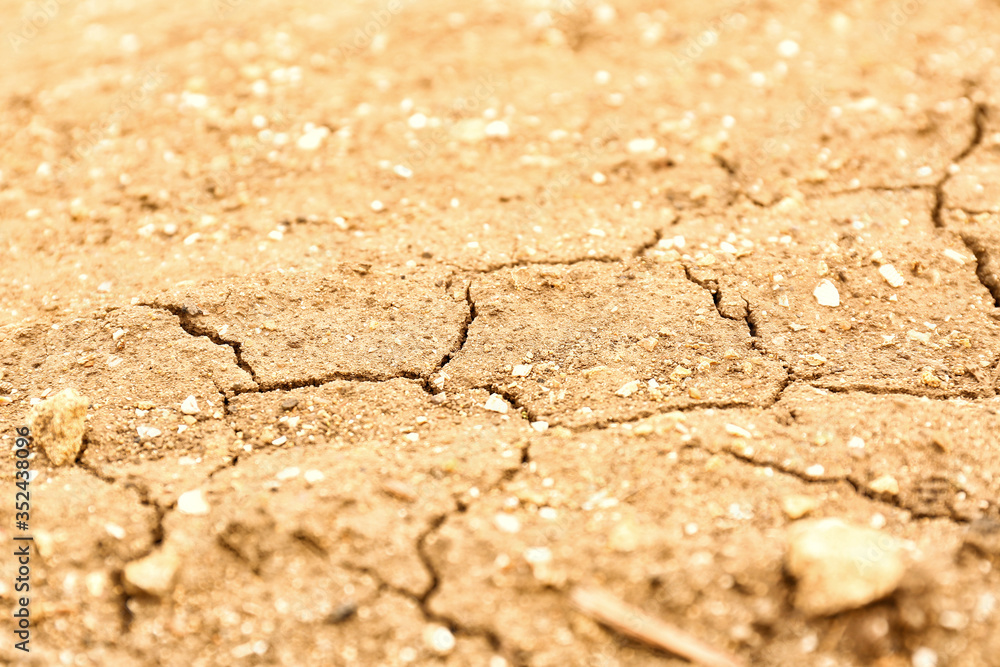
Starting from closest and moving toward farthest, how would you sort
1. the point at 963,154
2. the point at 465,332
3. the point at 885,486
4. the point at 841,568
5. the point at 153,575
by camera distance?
the point at 841,568 < the point at 153,575 < the point at 885,486 < the point at 465,332 < the point at 963,154

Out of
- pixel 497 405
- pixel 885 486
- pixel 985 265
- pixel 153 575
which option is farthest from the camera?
pixel 985 265

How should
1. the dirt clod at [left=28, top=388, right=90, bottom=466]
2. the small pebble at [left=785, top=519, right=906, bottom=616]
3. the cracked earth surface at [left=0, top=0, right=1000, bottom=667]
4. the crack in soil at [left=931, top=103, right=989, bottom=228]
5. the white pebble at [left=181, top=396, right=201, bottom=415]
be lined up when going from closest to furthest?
1. the small pebble at [left=785, top=519, right=906, bottom=616]
2. the cracked earth surface at [left=0, top=0, right=1000, bottom=667]
3. the dirt clod at [left=28, top=388, right=90, bottom=466]
4. the white pebble at [left=181, top=396, right=201, bottom=415]
5. the crack in soil at [left=931, top=103, right=989, bottom=228]

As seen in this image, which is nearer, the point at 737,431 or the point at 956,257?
the point at 737,431

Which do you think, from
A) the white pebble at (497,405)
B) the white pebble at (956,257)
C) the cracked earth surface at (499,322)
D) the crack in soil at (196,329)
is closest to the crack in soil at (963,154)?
the cracked earth surface at (499,322)

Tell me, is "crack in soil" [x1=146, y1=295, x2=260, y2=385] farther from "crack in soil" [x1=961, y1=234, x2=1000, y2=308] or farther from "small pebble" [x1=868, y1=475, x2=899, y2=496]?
"crack in soil" [x1=961, y1=234, x2=1000, y2=308]

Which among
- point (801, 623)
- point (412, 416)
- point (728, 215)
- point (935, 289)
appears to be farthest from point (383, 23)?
point (801, 623)

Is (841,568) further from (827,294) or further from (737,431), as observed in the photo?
(827,294)

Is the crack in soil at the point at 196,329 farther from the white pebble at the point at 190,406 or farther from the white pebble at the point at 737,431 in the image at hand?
the white pebble at the point at 737,431

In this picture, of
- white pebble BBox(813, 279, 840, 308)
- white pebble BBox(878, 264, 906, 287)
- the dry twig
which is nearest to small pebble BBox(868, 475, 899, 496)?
the dry twig

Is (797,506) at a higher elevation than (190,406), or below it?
below

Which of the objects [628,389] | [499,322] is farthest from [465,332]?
[628,389]
